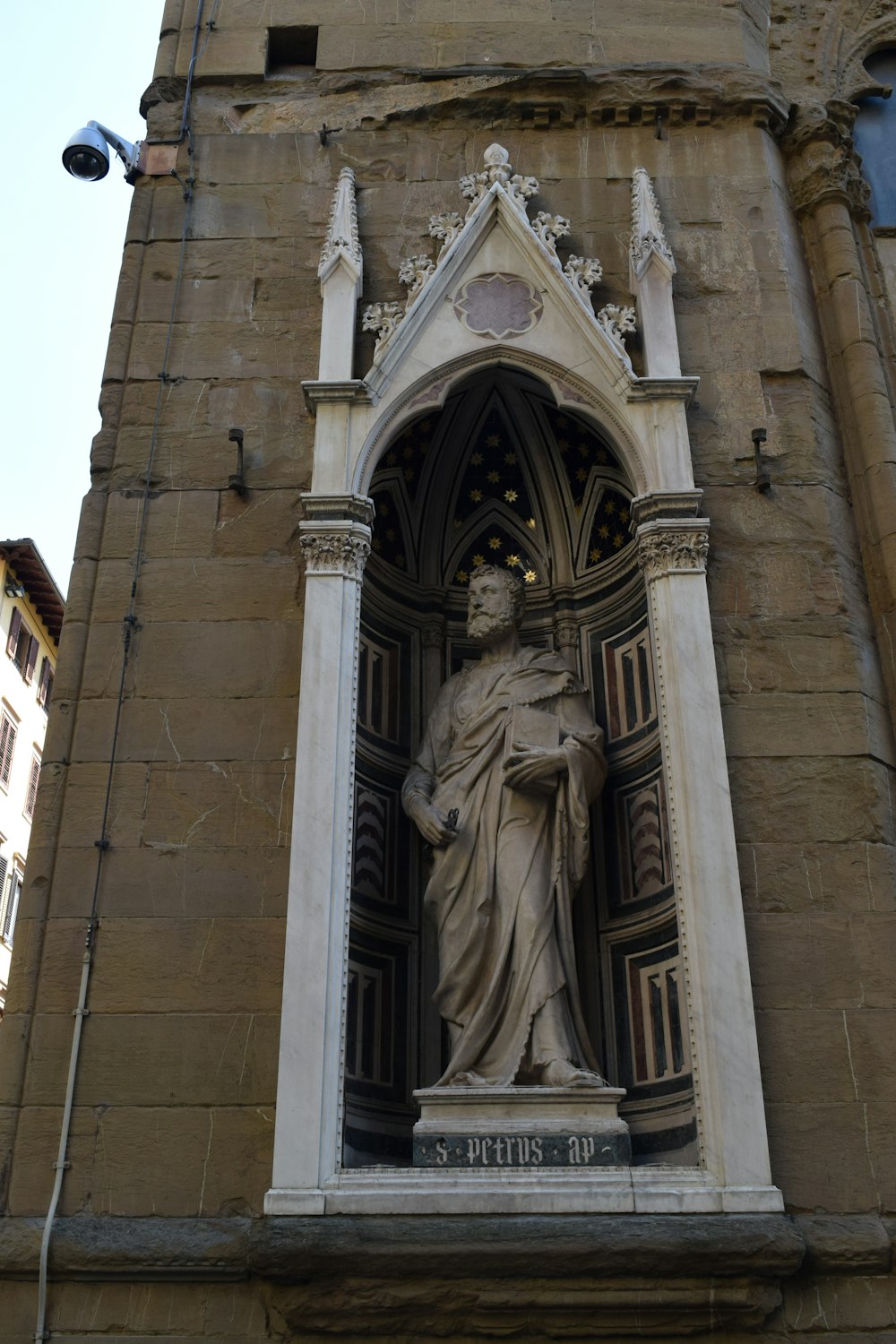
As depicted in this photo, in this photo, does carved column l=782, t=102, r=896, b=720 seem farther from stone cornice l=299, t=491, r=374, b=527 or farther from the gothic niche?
stone cornice l=299, t=491, r=374, b=527

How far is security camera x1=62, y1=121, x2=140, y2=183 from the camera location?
999 cm

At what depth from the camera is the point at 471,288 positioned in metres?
9.42

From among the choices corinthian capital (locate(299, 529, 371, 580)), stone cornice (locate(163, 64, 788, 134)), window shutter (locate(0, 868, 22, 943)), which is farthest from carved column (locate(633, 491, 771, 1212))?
window shutter (locate(0, 868, 22, 943))

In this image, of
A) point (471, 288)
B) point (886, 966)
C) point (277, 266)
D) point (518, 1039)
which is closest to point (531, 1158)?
point (518, 1039)

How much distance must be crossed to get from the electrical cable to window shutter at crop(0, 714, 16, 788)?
19597 millimetres

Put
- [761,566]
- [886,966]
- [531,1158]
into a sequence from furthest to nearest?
[761,566], [886,966], [531,1158]

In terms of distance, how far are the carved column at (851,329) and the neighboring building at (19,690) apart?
19.3 metres

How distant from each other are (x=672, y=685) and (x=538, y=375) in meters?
2.37

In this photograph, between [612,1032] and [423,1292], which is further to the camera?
[612,1032]

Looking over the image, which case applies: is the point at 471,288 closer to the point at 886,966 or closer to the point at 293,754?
the point at 293,754

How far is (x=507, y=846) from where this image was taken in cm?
804

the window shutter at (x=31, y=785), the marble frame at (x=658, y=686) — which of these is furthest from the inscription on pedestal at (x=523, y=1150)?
the window shutter at (x=31, y=785)

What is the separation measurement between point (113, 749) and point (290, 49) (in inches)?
237

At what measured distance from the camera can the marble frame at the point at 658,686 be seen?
6738mm
